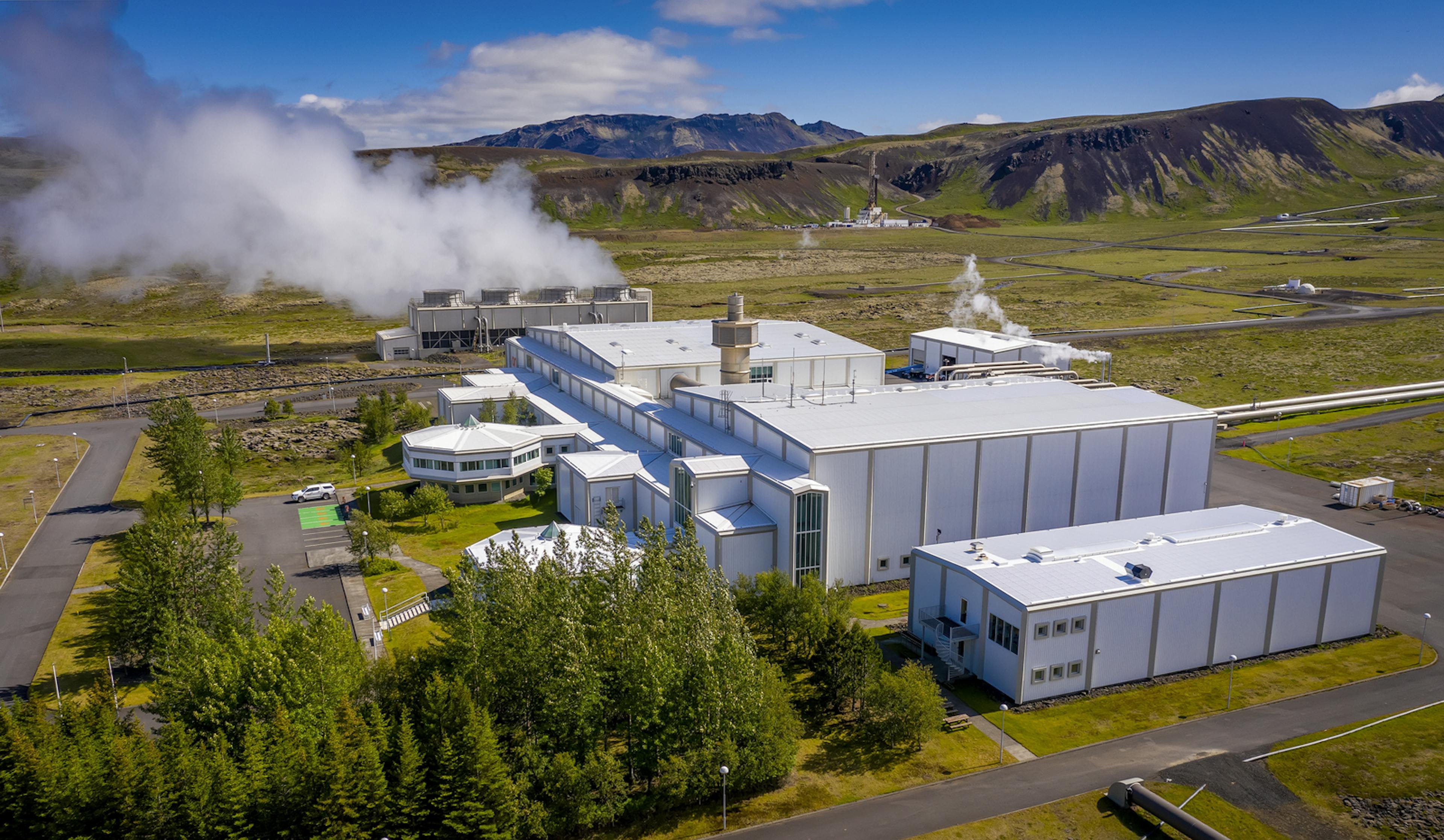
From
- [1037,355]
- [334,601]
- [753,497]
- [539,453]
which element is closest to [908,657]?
[753,497]

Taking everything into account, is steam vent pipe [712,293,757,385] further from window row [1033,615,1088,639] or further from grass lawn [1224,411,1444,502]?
grass lawn [1224,411,1444,502]

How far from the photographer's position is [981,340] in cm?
9844

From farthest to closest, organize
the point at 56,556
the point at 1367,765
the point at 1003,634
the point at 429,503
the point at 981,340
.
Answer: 1. the point at 981,340
2. the point at 429,503
3. the point at 56,556
4. the point at 1003,634
5. the point at 1367,765

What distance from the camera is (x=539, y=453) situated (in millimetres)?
67062

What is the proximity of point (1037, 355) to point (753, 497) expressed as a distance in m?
52.9

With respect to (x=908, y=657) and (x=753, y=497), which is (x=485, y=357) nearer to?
(x=753, y=497)

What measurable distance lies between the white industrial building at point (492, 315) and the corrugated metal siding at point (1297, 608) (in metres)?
92.9

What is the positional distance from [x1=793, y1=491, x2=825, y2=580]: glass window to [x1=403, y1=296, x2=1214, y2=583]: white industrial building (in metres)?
0.09

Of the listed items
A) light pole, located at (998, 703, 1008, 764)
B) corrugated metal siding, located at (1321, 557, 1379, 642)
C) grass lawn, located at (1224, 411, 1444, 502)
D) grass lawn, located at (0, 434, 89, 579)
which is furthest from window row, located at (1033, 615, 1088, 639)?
grass lawn, located at (0, 434, 89, 579)

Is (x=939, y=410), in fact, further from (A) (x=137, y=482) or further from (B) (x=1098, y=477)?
(A) (x=137, y=482)

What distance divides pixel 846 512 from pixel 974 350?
1995 inches

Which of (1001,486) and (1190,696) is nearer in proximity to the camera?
(1190,696)

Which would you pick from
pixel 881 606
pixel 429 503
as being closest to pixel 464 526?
pixel 429 503

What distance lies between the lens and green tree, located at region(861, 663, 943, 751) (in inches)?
1356
